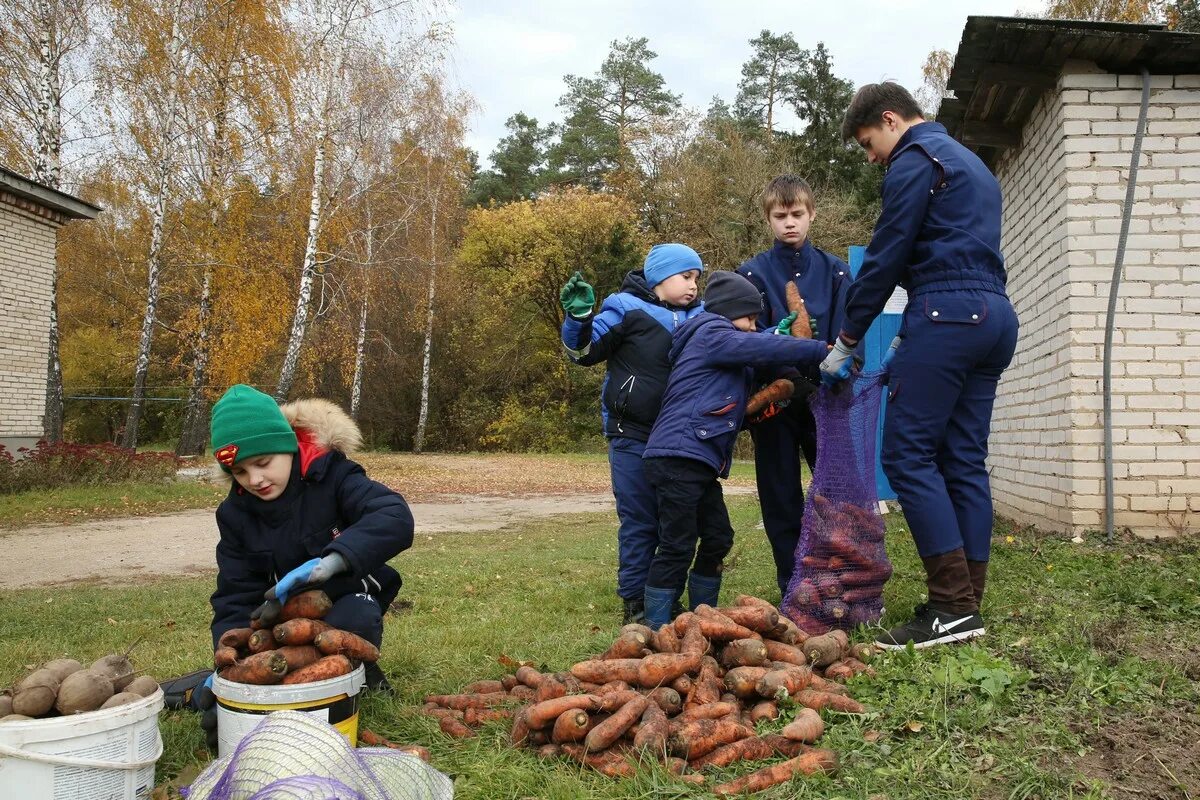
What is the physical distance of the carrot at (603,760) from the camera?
101 inches

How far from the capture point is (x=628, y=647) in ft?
10.4

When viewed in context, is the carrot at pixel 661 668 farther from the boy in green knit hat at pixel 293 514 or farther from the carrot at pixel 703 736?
the boy in green knit hat at pixel 293 514

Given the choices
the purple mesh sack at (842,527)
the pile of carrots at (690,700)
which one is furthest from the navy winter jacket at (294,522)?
the purple mesh sack at (842,527)

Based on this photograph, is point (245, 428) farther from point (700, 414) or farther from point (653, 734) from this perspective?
point (700, 414)

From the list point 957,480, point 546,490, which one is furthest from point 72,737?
point 546,490

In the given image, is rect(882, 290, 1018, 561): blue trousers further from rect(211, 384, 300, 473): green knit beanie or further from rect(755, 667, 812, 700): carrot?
rect(211, 384, 300, 473): green knit beanie

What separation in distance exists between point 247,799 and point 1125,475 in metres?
6.18

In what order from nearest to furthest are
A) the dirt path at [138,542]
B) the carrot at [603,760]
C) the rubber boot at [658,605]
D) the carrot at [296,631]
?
the carrot at [603,760] < the carrot at [296,631] < the rubber boot at [658,605] < the dirt path at [138,542]

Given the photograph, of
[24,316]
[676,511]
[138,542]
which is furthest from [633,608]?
[24,316]

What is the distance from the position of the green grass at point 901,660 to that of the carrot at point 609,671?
0.34 m

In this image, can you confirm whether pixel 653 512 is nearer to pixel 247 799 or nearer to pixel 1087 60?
pixel 247 799

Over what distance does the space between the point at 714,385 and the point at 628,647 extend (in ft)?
4.71

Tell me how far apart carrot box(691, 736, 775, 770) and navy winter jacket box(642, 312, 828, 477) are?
1.58 m

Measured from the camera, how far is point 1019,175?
7.89m
